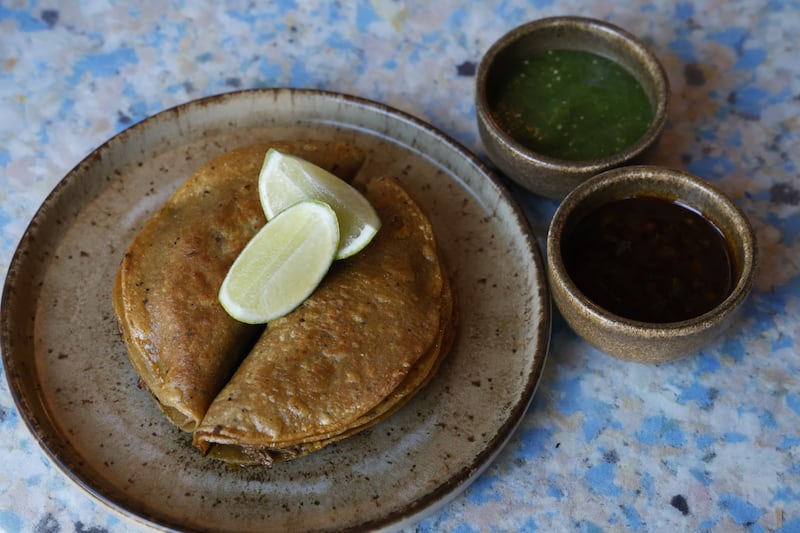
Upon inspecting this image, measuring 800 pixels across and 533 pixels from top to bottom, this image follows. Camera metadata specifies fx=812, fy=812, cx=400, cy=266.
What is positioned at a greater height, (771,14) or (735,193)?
(771,14)

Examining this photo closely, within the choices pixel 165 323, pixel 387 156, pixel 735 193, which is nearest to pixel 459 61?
pixel 387 156

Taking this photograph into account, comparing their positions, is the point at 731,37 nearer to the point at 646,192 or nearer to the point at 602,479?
the point at 646,192

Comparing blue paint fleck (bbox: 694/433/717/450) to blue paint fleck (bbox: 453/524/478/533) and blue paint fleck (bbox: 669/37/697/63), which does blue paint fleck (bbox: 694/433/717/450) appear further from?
blue paint fleck (bbox: 669/37/697/63)

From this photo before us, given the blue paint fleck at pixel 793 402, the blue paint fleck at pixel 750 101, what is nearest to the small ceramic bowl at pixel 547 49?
the blue paint fleck at pixel 750 101

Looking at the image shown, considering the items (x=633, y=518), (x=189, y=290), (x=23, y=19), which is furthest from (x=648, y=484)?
(x=23, y=19)

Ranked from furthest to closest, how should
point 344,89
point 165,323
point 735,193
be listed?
point 344,89
point 735,193
point 165,323

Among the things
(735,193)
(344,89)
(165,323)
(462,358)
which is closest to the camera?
(165,323)

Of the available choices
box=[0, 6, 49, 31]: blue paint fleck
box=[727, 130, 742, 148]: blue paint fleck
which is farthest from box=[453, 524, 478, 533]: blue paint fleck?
box=[0, 6, 49, 31]: blue paint fleck

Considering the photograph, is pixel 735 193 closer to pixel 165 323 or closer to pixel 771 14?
pixel 771 14

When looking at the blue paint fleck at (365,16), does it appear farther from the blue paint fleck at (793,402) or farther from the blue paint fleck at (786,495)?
the blue paint fleck at (786,495)
